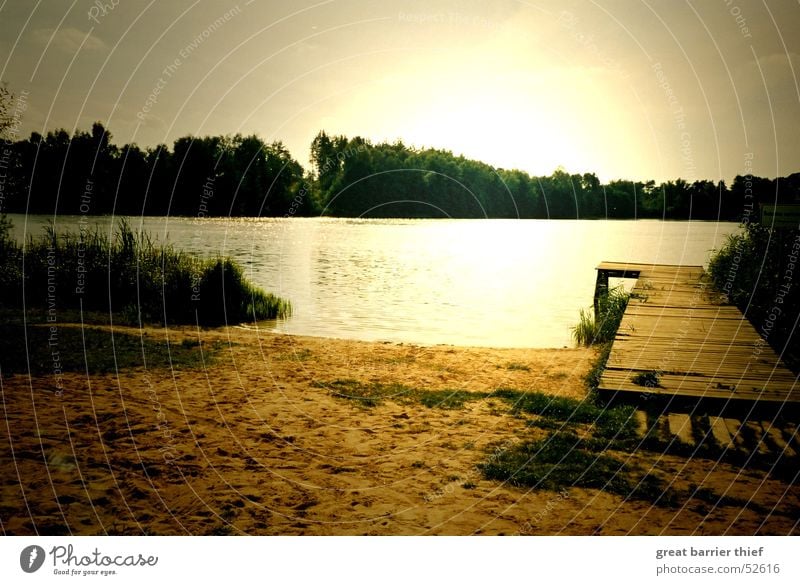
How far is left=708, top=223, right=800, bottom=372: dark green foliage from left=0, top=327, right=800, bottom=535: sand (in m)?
4.39

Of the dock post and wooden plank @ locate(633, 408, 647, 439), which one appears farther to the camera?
the dock post

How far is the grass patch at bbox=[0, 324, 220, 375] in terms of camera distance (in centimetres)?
866

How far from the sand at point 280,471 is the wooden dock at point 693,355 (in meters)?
0.83

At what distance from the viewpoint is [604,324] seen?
44.1ft

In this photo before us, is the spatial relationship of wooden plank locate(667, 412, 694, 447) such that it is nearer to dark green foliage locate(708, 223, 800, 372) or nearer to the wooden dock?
the wooden dock

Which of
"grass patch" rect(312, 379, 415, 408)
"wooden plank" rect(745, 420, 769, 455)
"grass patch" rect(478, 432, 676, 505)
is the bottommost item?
"grass patch" rect(478, 432, 676, 505)

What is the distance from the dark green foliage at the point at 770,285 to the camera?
1033 cm

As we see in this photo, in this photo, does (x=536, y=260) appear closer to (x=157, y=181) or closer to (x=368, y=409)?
(x=157, y=181)

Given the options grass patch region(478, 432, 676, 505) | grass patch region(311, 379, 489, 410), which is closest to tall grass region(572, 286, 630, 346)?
grass patch region(311, 379, 489, 410)

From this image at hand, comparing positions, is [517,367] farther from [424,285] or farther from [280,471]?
[424,285]

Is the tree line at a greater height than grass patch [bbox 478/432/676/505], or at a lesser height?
greater

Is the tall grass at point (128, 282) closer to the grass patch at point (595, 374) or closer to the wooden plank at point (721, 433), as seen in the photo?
the grass patch at point (595, 374)

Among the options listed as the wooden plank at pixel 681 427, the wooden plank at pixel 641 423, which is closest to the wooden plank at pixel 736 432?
the wooden plank at pixel 681 427

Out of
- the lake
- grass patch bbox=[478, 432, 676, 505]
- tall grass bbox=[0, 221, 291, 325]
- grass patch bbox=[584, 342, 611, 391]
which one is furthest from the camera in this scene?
the lake
